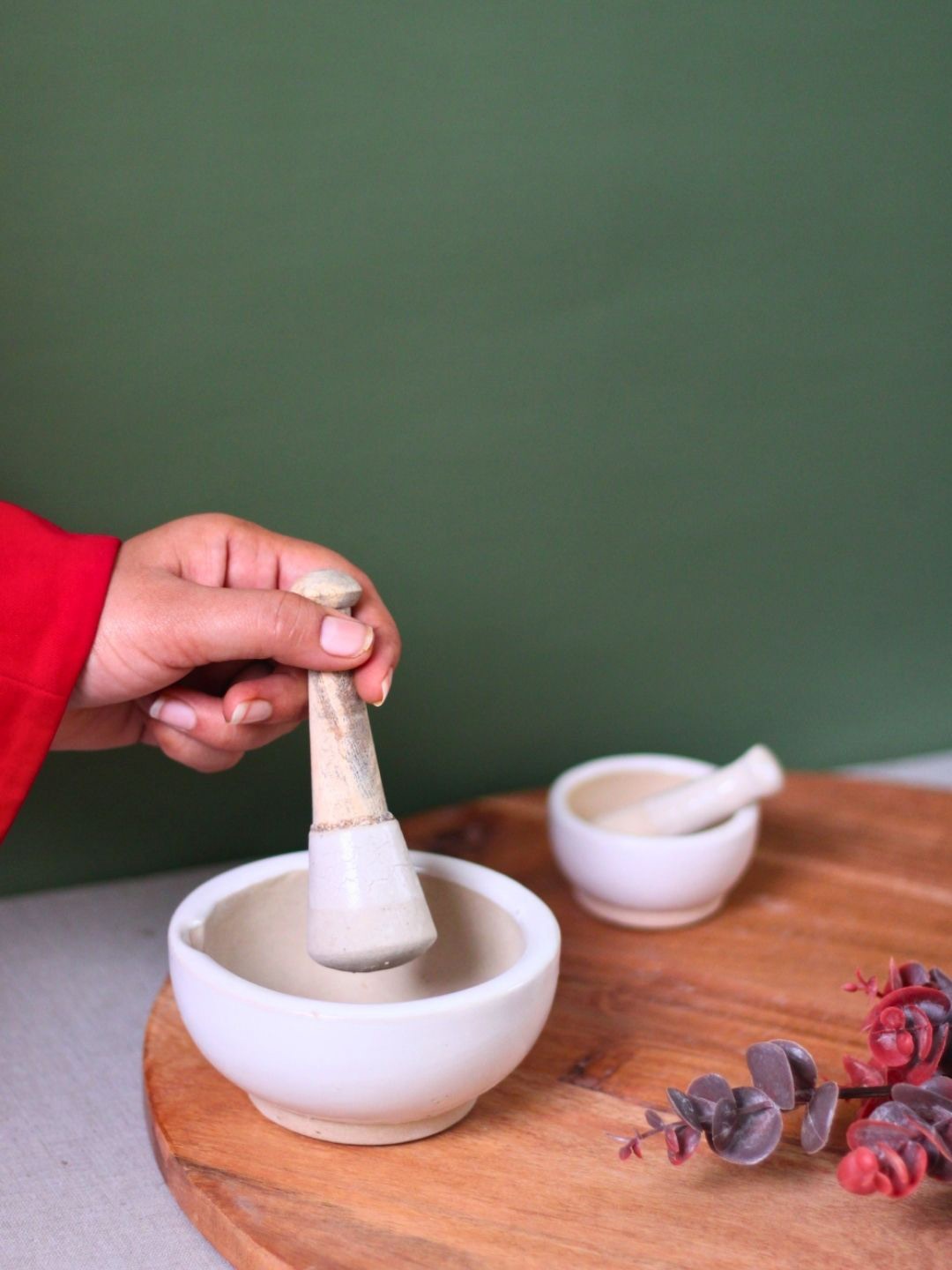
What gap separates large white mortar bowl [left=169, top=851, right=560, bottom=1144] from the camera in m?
0.76

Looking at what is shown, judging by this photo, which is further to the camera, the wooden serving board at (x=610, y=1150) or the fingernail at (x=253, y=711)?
the fingernail at (x=253, y=711)

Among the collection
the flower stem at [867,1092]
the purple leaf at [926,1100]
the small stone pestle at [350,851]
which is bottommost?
the flower stem at [867,1092]

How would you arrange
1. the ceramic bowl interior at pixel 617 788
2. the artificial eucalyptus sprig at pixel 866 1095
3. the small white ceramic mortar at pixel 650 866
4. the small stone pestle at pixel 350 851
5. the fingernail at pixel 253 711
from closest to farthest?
the artificial eucalyptus sprig at pixel 866 1095 → the small stone pestle at pixel 350 851 → the fingernail at pixel 253 711 → the small white ceramic mortar at pixel 650 866 → the ceramic bowl interior at pixel 617 788

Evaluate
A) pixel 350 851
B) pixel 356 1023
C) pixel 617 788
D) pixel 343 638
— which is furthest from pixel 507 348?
pixel 356 1023

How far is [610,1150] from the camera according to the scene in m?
0.83

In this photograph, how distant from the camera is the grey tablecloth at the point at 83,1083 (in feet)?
2.63

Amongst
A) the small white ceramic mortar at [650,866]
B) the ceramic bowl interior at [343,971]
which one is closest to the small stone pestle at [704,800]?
the small white ceramic mortar at [650,866]

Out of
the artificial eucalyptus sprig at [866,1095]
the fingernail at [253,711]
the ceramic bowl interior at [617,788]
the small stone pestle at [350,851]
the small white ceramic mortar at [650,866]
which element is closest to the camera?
the artificial eucalyptus sprig at [866,1095]

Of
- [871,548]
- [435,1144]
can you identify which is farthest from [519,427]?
[435,1144]

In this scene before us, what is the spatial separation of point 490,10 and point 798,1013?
96cm

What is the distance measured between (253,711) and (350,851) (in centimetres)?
21

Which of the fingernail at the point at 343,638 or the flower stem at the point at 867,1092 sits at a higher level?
the fingernail at the point at 343,638

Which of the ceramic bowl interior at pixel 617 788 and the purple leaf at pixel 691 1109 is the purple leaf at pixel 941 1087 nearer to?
the purple leaf at pixel 691 1109

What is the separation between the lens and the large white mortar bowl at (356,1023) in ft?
2.49
